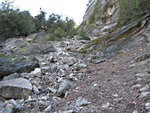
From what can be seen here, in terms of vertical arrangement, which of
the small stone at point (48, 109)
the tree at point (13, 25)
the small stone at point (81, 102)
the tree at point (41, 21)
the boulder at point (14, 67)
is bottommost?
the small stone at point (81, 102)

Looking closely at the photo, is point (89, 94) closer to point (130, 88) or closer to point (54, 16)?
point (130, 88)

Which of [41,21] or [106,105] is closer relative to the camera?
[106,105]

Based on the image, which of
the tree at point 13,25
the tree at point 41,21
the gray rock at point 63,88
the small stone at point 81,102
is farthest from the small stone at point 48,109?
the tree at point 41,21

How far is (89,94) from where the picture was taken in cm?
357

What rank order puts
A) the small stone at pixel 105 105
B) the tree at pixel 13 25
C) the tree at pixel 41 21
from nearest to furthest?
1. the small stone at pixel 105 105
2. the tree at pixel 13 25
3. the tree at pixel 41 21

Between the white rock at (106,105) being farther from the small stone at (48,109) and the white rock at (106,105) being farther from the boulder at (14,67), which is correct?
the boulder at (14,67)

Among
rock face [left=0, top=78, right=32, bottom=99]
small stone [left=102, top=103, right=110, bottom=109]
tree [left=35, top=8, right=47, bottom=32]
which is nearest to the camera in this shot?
small stone [left=102, top=103, right=110, bottom=109]

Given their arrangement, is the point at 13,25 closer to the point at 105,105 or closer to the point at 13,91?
the point at 13,91

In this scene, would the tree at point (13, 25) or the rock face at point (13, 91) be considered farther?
the tree at point (13, 25)

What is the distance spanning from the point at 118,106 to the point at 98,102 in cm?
55

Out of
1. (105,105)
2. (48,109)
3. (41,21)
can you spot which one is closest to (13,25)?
(41,21)

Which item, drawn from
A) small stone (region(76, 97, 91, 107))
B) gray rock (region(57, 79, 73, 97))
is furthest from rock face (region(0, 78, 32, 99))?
small stone (region(76, 97, 91, 107))

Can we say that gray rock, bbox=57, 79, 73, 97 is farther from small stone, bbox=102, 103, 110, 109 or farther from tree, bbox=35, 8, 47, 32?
tree, bbox=35, 8, 47, 32

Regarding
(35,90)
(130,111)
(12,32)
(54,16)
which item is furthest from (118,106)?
(54,16)
